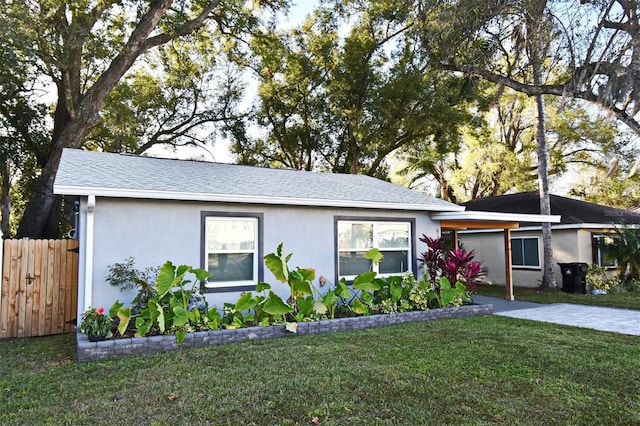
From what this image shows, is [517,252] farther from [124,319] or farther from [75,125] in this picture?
[75,125]

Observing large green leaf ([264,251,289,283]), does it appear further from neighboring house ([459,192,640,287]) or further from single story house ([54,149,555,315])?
neighboring house ([459,192,640,287])

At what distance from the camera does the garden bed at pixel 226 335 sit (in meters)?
5.69

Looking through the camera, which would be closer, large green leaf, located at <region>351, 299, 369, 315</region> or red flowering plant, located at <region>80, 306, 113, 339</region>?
red flowering plant, located at <region>80, 306, 113, 339</region>

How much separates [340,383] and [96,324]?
3.69m

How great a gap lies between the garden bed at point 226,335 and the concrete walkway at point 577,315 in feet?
6.00

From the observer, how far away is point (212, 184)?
319 inches

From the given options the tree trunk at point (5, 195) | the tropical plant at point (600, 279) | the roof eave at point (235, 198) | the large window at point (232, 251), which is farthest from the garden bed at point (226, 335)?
the tree trunk at point (5, 195)

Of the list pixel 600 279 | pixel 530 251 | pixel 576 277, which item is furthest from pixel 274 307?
pixel 600 279

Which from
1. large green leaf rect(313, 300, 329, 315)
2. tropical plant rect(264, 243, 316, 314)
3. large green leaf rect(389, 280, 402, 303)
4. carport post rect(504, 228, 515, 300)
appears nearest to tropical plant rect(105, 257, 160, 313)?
tropical plant rect(264, 243, 316, 314)

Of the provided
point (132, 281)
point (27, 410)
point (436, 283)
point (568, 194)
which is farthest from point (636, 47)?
point (568, 194)

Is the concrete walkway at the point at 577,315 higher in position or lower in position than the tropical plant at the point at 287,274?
lower

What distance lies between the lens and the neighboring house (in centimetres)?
1388

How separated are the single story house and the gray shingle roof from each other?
0.02 meters

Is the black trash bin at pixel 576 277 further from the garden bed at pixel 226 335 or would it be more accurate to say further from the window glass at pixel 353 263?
the window glass at pixel 353 263
